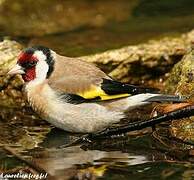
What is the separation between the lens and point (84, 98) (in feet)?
25.9

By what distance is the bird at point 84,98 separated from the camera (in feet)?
25.8

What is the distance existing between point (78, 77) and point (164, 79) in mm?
2315

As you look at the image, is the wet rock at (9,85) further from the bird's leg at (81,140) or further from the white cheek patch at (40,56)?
the bird's leg at (81,140)

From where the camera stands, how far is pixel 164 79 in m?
10.0

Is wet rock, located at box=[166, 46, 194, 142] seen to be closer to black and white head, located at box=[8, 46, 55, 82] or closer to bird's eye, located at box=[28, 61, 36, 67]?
black and white head, located at box=[8, 46, 55, 82]

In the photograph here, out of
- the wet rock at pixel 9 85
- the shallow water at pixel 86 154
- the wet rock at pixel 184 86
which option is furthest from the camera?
the wet rock at pixel 9 85

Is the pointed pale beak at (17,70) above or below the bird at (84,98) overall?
above

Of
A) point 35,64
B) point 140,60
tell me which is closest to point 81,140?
point 35,64

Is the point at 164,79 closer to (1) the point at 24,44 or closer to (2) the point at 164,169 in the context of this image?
(1) the point at 24,44

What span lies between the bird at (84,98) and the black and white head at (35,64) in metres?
0.10

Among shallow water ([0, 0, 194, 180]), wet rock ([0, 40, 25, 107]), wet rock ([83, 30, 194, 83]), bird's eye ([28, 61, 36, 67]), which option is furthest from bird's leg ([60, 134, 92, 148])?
wet rock ([83, 30, 194, 83])

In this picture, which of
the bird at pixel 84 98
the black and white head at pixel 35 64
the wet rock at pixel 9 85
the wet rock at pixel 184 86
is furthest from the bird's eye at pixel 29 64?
the wet rock at pixel 184 86

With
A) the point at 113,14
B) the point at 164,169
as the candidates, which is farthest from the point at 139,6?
the point at 164,169

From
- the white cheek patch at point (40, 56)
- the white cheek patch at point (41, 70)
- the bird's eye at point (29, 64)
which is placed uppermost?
the white cheek patch at point (40, 56)
